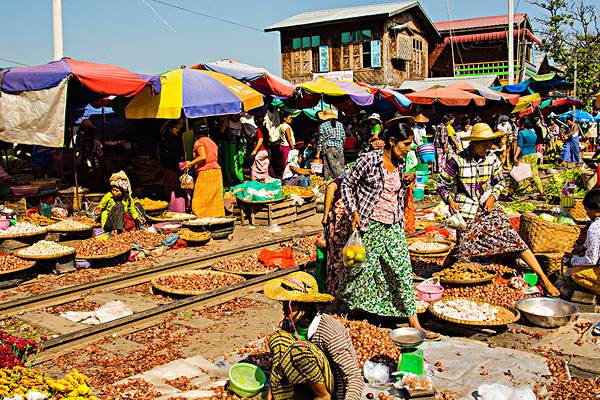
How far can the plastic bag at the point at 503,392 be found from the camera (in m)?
4.18

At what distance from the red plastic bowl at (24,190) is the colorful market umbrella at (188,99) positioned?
2544 millimetres

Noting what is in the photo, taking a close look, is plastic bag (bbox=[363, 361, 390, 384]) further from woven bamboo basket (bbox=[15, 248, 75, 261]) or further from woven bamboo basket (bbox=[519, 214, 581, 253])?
woven bamboo basket (bbox=[15, 248, 75, 261])

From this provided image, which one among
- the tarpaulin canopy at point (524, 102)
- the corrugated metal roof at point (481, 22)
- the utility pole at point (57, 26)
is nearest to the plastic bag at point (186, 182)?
the utility pole at point (57, 26)

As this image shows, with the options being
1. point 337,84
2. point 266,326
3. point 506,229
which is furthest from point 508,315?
point 337,84

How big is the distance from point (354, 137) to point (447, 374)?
18089 mm

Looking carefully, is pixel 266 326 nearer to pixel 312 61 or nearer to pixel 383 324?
pixel 383 324

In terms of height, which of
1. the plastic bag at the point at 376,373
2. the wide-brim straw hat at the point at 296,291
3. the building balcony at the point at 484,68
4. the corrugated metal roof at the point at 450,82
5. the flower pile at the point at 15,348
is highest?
the building balcony at the point at 484,68

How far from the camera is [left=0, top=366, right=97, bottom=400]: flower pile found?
372 centimetres

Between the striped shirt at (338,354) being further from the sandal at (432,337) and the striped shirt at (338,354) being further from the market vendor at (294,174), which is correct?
the market vendor at (294,174)

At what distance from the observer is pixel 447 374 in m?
4.92

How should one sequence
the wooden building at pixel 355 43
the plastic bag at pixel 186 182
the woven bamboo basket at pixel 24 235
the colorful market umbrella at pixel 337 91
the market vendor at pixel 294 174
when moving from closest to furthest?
the woven bamboo basket at pixel 24 235 → the plastic bag at pixel 186 182 → the market vendor at pixel 294 174 → the colorful market umbrella at pixel 337 91 → the wooden building at pixel 355 43

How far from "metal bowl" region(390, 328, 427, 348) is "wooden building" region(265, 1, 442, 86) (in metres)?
27.7

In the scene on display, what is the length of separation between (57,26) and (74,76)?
150 inches

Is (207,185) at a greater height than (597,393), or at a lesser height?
greater
